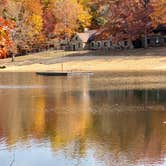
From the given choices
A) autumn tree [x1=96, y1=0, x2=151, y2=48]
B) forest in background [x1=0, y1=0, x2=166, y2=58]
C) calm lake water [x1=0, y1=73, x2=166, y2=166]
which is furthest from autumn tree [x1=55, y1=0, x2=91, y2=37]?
calm lake water [x1=0, y1=73, x2=166, y2=166]

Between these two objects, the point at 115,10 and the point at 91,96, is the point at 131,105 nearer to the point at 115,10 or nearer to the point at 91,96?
the point at 91,96

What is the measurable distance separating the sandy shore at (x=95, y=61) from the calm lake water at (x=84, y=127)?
101 feet

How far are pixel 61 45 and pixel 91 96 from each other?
68.6 metres

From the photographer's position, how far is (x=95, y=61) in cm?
8244

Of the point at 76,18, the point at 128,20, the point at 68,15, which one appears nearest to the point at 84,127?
the point at 128,20

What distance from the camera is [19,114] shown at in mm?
31328

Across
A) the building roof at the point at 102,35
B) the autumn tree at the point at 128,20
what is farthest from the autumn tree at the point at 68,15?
the autumn tree at the point at 128,20

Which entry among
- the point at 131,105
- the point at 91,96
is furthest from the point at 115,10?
the point at 131,105

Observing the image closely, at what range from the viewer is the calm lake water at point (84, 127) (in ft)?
63.4

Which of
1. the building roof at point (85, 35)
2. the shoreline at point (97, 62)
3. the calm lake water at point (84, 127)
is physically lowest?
the shoreline at point (97, 62)

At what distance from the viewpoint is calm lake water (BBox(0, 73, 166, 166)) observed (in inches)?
761

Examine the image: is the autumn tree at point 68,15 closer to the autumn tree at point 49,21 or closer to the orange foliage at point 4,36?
the autumn tree at point 49,21

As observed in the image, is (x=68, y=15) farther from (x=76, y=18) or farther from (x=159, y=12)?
(x=159, y=12)

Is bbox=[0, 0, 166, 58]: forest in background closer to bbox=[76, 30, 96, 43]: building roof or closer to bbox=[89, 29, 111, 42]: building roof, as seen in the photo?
bbox=[89, 29, 111, 42]: building roof
